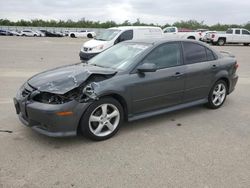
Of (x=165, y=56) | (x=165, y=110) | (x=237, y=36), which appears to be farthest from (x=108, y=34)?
(x=237, y=36)

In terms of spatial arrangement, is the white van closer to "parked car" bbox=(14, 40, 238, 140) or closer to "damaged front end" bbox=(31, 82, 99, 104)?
"parked car" bbox=(14, 40, 238, 140)

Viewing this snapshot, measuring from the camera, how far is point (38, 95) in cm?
429

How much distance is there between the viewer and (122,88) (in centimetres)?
461

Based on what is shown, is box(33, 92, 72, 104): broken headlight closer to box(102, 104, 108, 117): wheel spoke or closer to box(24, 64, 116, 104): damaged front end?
box(24, 64, 116, 104): damaged front end

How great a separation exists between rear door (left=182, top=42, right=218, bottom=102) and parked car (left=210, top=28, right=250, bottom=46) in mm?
23901

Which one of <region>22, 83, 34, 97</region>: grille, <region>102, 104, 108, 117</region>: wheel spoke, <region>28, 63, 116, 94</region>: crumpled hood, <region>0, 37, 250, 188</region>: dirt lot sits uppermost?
<region>28, 63, 116, 94</region>: crumpled hood

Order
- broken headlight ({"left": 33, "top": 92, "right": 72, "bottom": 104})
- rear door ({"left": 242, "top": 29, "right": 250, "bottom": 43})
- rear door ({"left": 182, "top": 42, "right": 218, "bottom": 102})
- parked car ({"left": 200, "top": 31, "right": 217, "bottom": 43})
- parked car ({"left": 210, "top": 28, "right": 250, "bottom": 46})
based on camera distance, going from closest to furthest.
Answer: broken headlight ({"left": 33, "top": 92, "right": 72, "bottom": 104})
rear door ({"left": 182, "top": 42, "right": 218, "bottom": 102})
parked car ({"left": 210, "top": 28, "right": 250, "bottom": 46})
parked car ({"left": 200, "top": 31, "right": 217, "bottom": 43})
rear door ({"left": 242, "top": 29, "right": 250, "bottom": 43})

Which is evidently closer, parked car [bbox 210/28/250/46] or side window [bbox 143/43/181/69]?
side window [bbox 143/43/181/69]

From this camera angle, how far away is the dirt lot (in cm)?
341

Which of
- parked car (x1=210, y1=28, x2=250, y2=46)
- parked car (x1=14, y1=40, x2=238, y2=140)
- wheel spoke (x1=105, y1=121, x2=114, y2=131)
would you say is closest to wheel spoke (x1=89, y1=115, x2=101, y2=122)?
parked car (x1=14, y1=40, x2=238, y2=140)

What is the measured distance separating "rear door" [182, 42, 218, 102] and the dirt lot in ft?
1.61

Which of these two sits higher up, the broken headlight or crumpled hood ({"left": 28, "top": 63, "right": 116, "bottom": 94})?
crumpled hood ({"left": 28, "top": 63, "right": 116, "bottom": 94})

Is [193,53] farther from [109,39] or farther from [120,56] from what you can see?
[109,39]

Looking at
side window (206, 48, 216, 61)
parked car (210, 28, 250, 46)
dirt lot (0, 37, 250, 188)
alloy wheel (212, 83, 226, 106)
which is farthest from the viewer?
parked car (210, 28, 250, 46)
